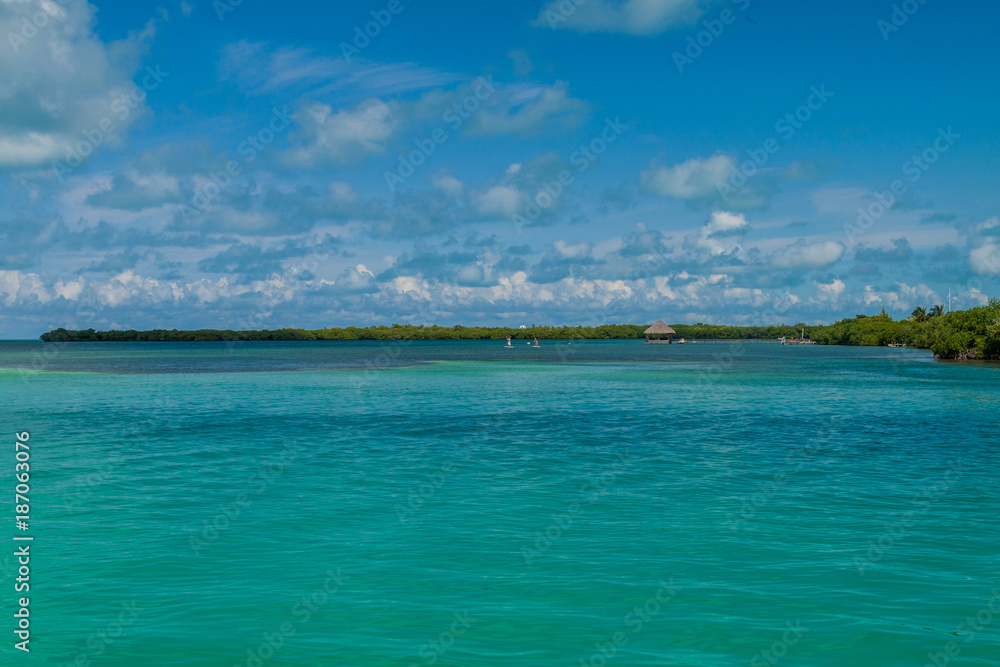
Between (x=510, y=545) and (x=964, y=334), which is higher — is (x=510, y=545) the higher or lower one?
the lower one

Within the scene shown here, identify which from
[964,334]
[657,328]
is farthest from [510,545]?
[657,328]

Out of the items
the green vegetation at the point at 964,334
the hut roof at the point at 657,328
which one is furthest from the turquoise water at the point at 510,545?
the hut roof at the point at 657,328

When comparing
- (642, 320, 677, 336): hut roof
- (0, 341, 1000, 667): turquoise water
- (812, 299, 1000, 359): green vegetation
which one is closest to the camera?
(0, 341, 1000, 667): turquoise water

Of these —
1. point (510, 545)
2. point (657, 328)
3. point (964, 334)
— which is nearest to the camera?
point (510, 545)

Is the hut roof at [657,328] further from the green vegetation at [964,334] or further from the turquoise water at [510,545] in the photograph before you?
the turquoise water at [510,545]

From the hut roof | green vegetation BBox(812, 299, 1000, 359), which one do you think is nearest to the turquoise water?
green vegetation BBox(812, 299, 1000, 359)

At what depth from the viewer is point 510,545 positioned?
1123cm

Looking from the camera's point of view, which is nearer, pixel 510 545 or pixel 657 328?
pixel 510 545

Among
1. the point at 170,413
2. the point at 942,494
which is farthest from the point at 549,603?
the point at 170,413

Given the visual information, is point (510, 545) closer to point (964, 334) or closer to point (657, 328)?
point (964, 334)

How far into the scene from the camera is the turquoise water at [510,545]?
7945mm

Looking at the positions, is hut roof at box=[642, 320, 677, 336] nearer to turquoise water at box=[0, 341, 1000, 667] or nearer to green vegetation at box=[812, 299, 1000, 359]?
green vegetation at box=[812, 299, 1000, 359]

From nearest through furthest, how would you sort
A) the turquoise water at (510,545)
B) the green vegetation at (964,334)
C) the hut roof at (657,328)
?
the turquoise water at (510,545) < the green vegetation at (964,334) < the hut roof at (657,328)

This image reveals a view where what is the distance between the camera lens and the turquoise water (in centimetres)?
795
